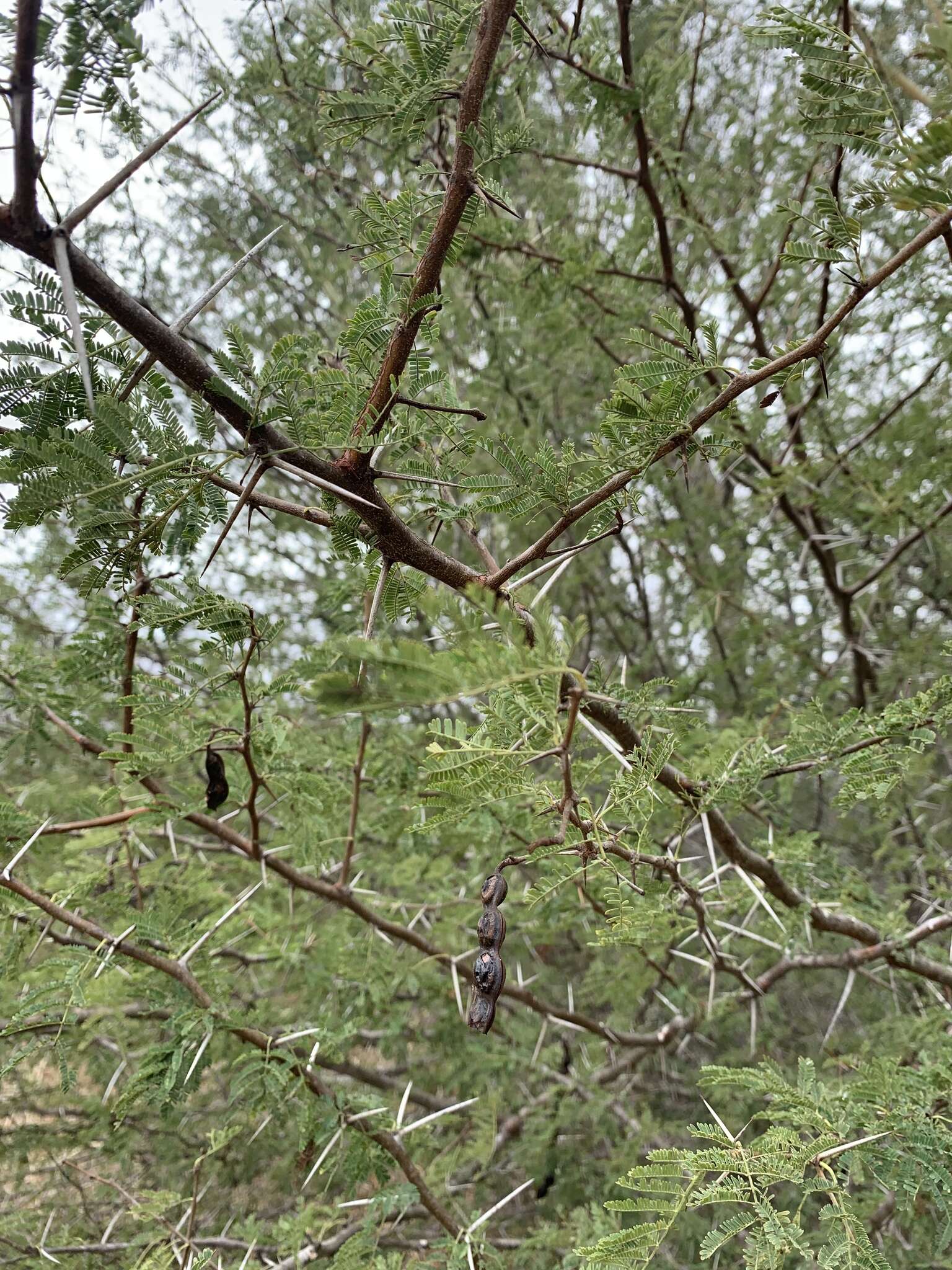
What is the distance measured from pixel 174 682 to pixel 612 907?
2.48 feet

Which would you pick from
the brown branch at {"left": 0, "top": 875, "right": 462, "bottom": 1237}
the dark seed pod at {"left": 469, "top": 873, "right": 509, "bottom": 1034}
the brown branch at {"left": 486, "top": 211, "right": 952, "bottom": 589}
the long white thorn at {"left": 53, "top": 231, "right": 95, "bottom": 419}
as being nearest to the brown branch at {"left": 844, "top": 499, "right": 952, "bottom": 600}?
the brown branch at {"left": 486, "top": 211, "right": 952, "bottom": 589}

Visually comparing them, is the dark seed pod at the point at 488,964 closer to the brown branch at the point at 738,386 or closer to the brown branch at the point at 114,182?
the brown branch at the point at 738,386

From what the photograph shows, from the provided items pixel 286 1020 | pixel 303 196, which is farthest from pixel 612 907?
pixel 303 196

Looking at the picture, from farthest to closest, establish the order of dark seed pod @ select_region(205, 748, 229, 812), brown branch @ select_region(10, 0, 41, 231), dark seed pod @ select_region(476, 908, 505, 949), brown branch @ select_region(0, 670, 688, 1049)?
brown branch @ select_region(0, 670, 688, 1049) < dark seed pod @ select_region(205, 748, 229, 812) < dark seed pod @ select_region(476, 908, 505, 949) < brown branch @ select_region(10, 0, 41, 231)

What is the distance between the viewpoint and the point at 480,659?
0.56 m

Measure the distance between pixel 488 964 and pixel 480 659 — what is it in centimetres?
37

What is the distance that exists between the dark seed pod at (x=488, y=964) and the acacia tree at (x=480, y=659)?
23 millimetres

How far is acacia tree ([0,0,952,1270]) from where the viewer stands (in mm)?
819

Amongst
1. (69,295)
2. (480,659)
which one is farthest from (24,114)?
(480,659)

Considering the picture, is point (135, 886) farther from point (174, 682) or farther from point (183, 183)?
point (183, 183)

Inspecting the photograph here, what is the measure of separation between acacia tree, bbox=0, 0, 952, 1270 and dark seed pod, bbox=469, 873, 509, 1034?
23 mm

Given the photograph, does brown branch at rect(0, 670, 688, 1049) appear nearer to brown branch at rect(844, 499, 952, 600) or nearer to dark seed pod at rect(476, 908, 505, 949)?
dark seed pod at rect(476, 908, 505, 949)

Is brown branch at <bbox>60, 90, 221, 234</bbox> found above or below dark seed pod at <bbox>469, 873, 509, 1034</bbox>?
above

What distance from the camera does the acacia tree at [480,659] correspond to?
82 cm
